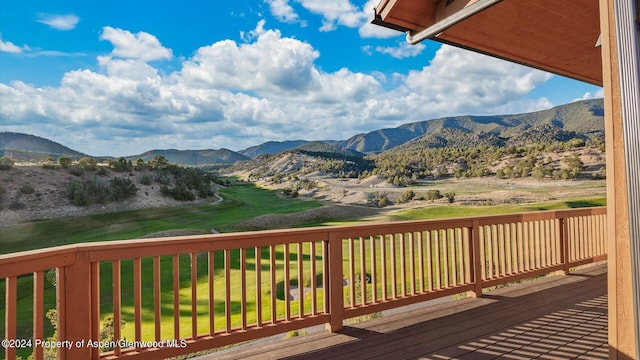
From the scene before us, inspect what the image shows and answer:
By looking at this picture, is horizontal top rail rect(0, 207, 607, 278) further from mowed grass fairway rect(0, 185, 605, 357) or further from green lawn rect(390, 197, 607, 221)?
green lawn rect(390, 197, 607, 221)

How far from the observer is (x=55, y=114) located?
29750mm

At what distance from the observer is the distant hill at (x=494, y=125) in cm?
1703

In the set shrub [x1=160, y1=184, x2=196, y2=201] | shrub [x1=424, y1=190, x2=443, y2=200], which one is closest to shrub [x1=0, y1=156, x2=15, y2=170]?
shrub [x1=160, y1=184, x2=196, y2=201]

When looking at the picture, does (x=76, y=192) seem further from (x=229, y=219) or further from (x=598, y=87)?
(x=598, y=87)

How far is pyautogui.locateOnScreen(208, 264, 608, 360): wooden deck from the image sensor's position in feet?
8.25

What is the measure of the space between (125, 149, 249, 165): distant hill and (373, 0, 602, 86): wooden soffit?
23397mm

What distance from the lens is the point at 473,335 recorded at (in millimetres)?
2830

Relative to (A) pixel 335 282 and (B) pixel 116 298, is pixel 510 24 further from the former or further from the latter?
(B) pixel 116 298

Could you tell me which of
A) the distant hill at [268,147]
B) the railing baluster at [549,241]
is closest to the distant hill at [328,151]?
the distant hill at [268,147]

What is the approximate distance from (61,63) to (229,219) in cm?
2069

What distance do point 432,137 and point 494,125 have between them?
208 inches

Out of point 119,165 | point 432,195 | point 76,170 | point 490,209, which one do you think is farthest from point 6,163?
point 490,209

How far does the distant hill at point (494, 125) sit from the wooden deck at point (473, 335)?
12200mm

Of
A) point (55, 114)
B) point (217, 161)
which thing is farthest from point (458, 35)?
point (55, 114)
